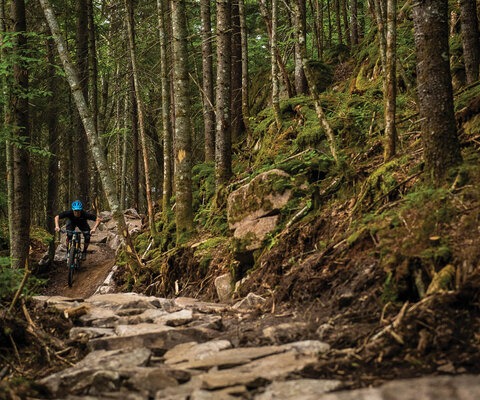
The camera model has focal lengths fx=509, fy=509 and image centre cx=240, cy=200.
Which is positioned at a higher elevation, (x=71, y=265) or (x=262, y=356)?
(x=262, y=356)

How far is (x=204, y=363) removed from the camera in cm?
397

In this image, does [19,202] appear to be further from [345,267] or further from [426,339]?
[426,339]

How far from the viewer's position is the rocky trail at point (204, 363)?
9.48 ft

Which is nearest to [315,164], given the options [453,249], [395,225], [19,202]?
[395,225]

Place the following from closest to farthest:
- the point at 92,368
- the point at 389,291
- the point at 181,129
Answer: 1. the point at 92,368
2. the point at 389,291
3. the point at 181,129

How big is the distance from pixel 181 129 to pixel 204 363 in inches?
290

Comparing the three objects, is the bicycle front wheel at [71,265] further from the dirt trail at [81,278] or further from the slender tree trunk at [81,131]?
the slender tree trunk at [81,131]

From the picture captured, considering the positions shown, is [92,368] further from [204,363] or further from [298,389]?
[298,389]

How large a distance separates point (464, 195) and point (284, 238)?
273cm

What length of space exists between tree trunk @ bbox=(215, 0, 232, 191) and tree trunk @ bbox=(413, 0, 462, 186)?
615cm

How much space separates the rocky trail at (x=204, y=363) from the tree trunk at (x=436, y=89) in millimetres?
2286

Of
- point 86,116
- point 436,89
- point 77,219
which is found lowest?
point 77,219

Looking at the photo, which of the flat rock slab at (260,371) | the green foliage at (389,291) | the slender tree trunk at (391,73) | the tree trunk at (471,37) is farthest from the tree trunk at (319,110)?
the flat rock slab at (260,371)

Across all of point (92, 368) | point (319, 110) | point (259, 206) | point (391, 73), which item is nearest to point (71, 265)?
point (259, 206)
